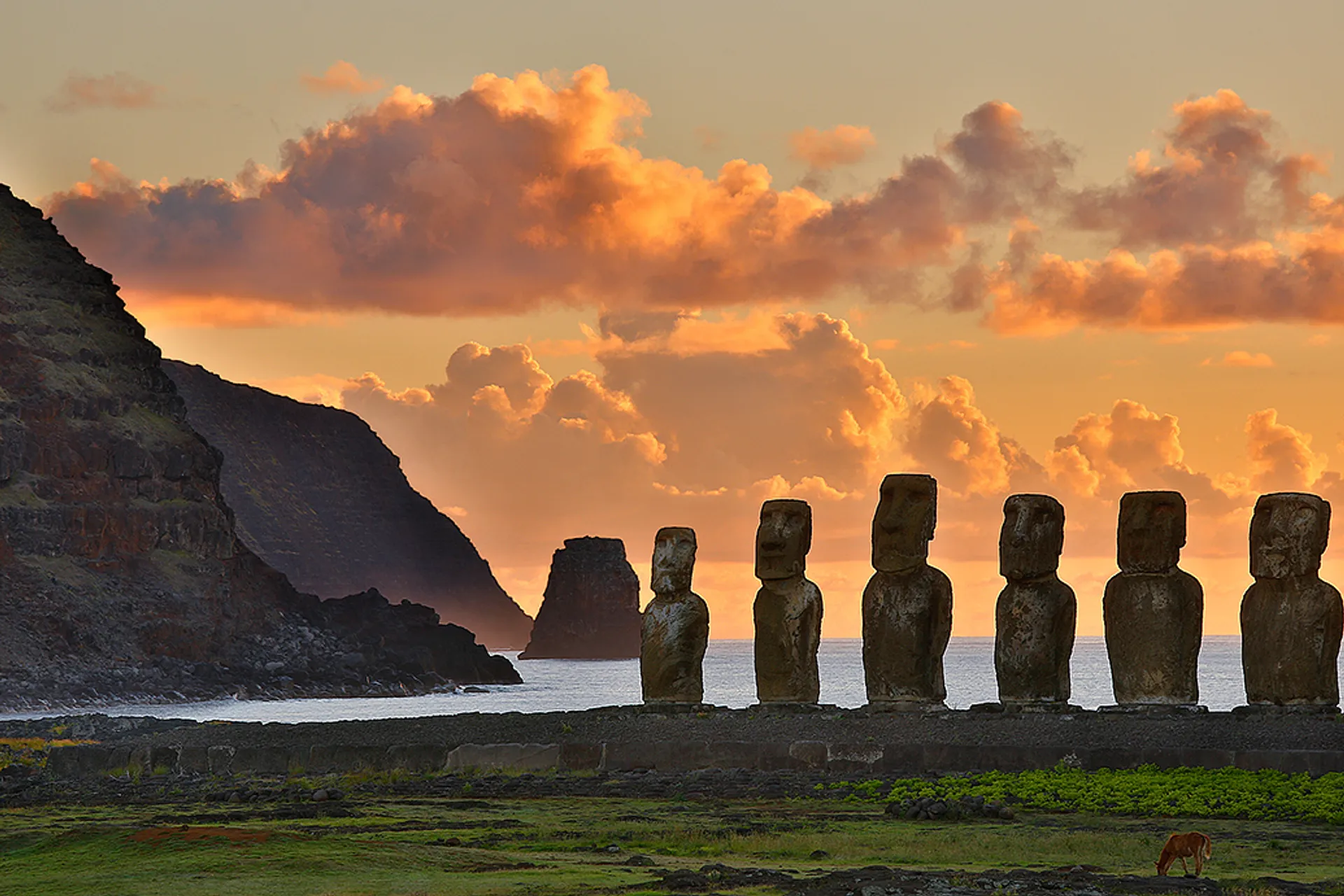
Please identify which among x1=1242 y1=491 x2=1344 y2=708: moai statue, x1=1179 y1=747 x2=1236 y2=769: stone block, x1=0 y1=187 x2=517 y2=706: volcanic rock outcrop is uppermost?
x1=0 y1=187 x2=517 y2=706: volcanic rock outcrop

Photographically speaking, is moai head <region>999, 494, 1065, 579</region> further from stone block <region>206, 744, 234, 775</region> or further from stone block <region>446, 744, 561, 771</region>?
stone block <region>206, 744, 234, 775</region>

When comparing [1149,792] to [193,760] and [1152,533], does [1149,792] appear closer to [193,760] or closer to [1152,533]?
[1152,533]

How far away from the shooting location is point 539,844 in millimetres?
20359

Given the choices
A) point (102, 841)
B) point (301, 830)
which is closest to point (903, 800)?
point (301, 830)

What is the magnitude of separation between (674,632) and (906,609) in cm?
427

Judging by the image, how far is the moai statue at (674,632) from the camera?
32812mm

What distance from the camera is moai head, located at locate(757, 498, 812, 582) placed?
106 ft

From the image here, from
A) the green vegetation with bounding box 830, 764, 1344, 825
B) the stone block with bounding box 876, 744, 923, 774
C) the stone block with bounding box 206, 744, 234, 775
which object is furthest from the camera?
the stone block with bounding box 206, 744, 234, 775

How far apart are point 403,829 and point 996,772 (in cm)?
807

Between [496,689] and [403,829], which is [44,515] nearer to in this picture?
[496,689]

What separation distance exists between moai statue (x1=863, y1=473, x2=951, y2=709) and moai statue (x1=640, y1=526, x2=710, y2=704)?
3.22 metres

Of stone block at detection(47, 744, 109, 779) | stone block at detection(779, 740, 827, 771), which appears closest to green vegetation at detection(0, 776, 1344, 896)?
stone block at detection(779, 740, 827, 771)

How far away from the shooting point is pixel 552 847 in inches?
793

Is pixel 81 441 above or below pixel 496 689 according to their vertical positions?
above
